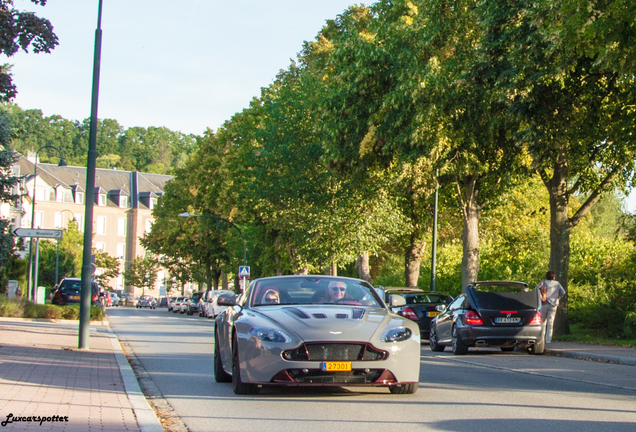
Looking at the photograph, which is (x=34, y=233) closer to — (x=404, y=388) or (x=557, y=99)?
(x=557, y=99)

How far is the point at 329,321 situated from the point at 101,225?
114m

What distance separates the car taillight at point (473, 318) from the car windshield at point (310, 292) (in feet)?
23.0

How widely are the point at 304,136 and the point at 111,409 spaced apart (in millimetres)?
31749

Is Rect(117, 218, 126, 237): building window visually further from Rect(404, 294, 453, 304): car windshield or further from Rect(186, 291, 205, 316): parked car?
Rect(404, 294, 453, 304): car windshield

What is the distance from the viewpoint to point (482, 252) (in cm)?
3572

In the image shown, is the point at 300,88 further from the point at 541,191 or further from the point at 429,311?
Result: the point at 429,311

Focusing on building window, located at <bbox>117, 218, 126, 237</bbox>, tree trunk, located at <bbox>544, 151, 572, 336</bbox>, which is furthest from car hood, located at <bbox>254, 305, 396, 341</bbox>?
building window, located at <bbox>117, 218, 126, 237</bbox>

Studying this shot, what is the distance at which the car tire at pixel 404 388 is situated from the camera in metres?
9.70

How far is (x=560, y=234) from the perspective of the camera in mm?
22078

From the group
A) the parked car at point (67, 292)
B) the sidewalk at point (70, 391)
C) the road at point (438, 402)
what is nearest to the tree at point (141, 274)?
the parked car at point (67, 292)

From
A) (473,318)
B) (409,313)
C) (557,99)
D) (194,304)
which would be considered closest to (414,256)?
(409,313)

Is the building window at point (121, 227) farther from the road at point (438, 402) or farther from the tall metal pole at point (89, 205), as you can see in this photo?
the road at point (438, 402)

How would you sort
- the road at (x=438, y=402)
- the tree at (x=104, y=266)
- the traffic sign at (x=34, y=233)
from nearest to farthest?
the road at (x=438, y=402) → the traffic sign at (x=34, y=233) → the tree at (x=104, y=266)

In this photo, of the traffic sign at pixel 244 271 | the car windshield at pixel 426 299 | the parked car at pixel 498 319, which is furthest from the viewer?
the traffic sign at pixel 244 271
